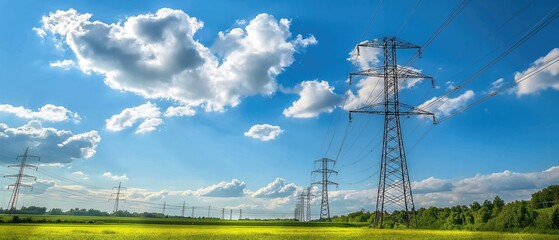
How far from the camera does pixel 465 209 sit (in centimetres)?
18200

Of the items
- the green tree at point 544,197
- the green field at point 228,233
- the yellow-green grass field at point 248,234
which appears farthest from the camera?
the green tree at point 544,197

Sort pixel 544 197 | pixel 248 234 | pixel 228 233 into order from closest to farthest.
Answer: pixel 248 234 → pixel 228 233 → pixel 544 197

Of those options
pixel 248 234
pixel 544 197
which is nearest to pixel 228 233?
pixel 248 234

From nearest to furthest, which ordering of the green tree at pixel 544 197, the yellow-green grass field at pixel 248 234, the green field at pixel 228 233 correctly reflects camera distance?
the yellow-green grass field at pixel 248 234 < the green field at pixel 228 233 < the green tree at pixel 544 197

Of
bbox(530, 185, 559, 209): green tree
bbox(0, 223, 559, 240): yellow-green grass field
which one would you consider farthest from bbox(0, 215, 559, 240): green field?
bbox(530, 185, 559, 209): green tree

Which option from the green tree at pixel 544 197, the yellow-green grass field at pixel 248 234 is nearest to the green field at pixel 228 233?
the yellow-green grass field at pixel 248 234

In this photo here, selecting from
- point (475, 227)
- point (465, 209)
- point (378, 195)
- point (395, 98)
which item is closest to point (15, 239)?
point (378, 195)

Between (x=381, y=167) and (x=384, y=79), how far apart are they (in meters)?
14.3

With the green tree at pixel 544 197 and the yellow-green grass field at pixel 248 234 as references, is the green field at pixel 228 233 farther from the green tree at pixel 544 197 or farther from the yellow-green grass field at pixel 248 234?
the green tree at pixel 544 197

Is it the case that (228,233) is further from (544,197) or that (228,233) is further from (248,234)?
(544,197)

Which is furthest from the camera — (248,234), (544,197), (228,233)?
(544,197)

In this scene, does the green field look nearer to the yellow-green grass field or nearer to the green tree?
the yellow-green grass field

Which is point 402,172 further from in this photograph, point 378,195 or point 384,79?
point 384,79

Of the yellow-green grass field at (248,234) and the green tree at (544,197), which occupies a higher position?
the green tree at (544,197)
